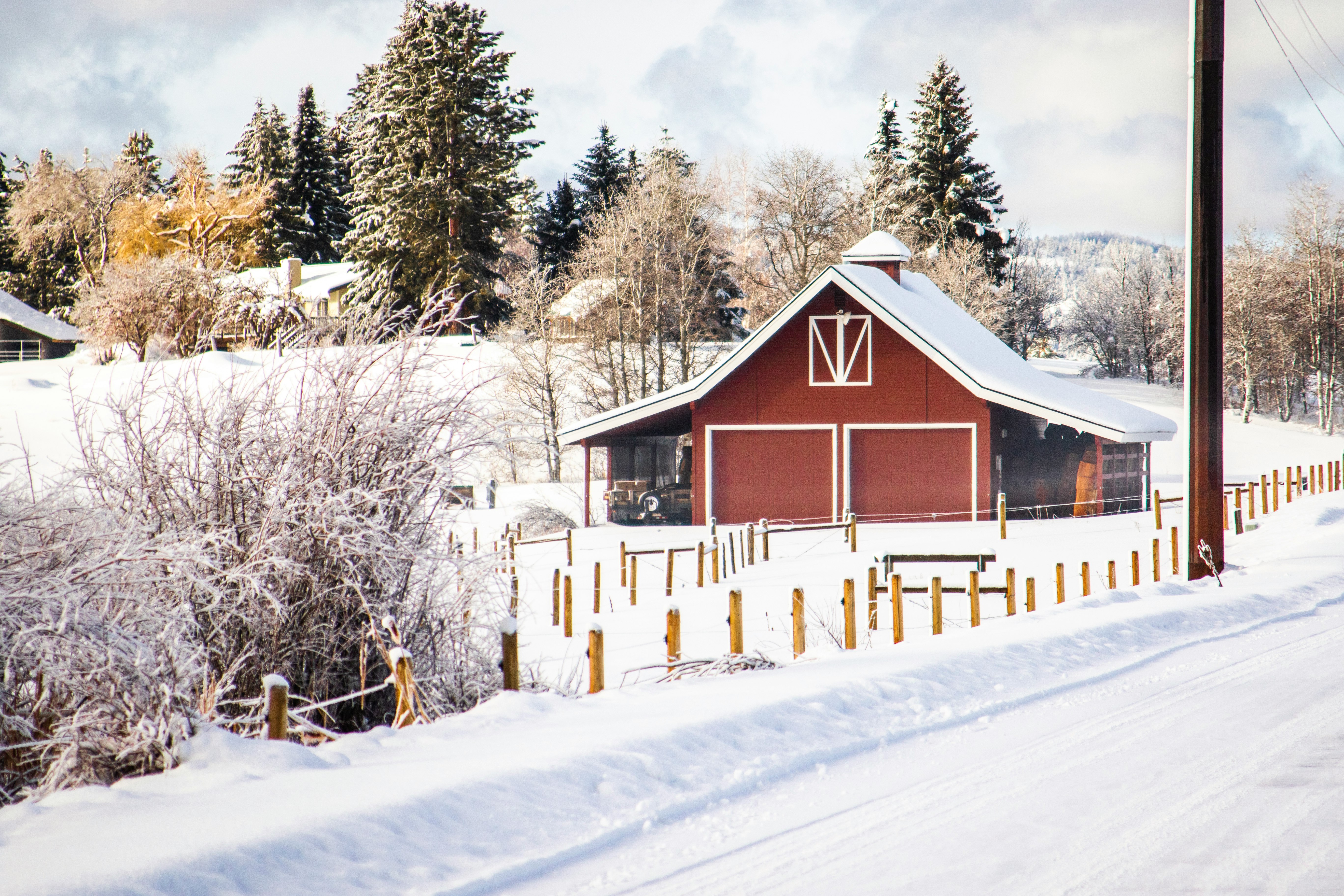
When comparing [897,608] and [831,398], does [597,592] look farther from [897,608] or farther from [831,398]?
[831,398]

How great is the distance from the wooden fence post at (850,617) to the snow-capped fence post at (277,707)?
538 centimetres

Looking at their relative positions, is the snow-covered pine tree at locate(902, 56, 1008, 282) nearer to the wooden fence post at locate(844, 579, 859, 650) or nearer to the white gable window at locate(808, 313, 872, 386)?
the white gable window at locate(808, 313, 872, 386)

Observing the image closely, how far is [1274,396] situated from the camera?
2670 inches

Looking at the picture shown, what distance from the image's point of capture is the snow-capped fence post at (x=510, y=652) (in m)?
6.52

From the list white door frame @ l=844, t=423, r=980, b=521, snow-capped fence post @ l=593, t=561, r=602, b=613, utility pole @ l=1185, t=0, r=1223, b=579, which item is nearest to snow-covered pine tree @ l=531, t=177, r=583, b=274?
white door frame @ l=844, t=423, r=980, b=521

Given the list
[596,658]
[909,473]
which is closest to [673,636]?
[596,658]

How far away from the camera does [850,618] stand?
Answer: 31.9ft

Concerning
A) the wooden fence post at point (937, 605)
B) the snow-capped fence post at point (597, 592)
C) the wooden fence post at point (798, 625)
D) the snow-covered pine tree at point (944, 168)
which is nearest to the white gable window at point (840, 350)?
the snow-capped fence post at point (597, 592)

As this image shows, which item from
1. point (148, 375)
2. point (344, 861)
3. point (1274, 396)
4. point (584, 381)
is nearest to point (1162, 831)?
point (344, 861)

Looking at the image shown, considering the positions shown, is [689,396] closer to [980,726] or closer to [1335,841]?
[980,726]

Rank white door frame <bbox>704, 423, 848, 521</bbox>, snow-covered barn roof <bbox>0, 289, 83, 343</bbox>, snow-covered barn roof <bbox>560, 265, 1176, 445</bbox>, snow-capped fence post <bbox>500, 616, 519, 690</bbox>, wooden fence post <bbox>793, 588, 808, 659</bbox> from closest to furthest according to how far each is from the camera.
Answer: snow-capped fence post <bbox>500, 616, 519, 690</bbox> → wooden fence post <bbox>793, 588, 808, 659</bbox> → snow-covered barn roof <bbox>560, 265, 1176, 445</bbox> → white door frame <bbox>704, 423, 848, 521</bbox> → snow-covered barn roof <bbox>0, 289, 83, 343</bbox>

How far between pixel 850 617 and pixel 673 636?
1.93m

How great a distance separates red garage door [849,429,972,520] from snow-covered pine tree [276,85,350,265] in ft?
139

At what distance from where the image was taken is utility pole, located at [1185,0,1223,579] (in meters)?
12.0
